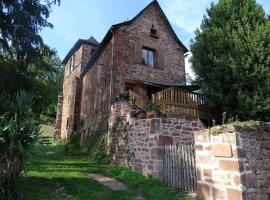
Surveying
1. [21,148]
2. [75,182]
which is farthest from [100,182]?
[21,148]

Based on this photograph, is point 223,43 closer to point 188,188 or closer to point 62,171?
point 188,188

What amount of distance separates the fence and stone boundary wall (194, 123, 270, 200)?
0.90m

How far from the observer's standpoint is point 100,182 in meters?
8.53

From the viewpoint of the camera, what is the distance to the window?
17.5 m

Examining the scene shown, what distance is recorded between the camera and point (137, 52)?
17.0 metres

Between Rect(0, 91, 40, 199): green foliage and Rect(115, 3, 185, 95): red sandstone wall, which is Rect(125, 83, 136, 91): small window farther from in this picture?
Rect(0, 91, 40, 199): green foliage

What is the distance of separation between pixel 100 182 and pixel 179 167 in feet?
8.66

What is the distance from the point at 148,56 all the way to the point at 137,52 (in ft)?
3.57

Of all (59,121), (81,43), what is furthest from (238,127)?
(59,121)

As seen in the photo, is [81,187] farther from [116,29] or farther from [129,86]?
[116,29]

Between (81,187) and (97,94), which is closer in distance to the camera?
(81,187)

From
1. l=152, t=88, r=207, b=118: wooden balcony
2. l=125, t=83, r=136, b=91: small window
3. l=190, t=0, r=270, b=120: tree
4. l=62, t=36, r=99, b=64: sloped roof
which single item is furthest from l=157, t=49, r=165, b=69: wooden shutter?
l=62, t=36, r=99, b=64: sloped roof

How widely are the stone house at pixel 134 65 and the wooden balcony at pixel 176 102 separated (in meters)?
0.37

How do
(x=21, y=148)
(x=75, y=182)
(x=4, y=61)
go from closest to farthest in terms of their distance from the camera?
(x=21, y=148) < (x=75, y=182) < (x=4, y=61)
